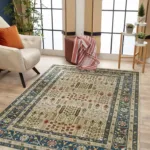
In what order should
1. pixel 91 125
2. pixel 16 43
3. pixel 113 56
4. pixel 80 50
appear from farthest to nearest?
1. pixel 113 56
2. pixel 80 50
3. pixel 16 43
4. pixel 91 125

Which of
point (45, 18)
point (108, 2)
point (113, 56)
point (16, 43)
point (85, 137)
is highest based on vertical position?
point (108, 2)

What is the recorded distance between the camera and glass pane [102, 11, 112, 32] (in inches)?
163

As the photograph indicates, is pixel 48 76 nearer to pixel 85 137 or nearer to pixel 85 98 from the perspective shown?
pixel 85 98

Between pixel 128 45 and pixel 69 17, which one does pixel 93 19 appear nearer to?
pixel 69 17

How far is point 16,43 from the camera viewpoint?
333cm

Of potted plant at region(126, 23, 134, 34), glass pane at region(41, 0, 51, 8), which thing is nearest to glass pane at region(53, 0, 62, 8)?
glass pane at region(41, 0, 51, 8)

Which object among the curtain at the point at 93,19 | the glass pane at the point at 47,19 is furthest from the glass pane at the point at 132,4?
the glass pane at the point at 47,19

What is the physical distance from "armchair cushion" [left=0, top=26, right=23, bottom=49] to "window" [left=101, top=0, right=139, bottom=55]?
171 cm

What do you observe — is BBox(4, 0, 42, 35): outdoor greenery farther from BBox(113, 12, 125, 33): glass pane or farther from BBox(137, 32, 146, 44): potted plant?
BBox(137, 32, 146, 44): potted plant

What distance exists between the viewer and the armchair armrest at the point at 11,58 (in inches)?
115

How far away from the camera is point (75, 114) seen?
251 cm

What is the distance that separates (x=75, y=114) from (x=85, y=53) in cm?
161

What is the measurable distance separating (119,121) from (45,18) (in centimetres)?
287

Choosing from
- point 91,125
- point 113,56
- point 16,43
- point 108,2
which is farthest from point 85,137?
point 108,2
